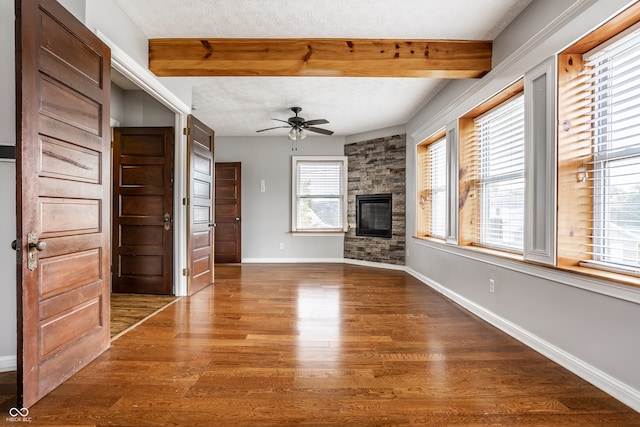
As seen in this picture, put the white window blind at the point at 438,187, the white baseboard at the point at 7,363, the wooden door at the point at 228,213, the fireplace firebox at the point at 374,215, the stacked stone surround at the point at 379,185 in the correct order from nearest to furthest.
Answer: the white baseboard at the point at 7,363 < the white window blind at the point at 438,187 < the stacked stone surround at the point at 379,185 < the fireplace firebox at the point at 374,215 < the wooden door at the point at 228,213

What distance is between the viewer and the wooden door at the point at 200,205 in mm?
3910

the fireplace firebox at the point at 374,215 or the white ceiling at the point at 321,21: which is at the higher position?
the white ceiling at the point at 321,21

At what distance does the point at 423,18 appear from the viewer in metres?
2.66

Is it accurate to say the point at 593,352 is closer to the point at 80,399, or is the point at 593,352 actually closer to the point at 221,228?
the point at 80,399

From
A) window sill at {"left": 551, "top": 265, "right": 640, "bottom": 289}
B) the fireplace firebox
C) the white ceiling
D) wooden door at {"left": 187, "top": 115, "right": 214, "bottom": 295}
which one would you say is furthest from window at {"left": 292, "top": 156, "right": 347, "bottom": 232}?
window sill at {"left": 551, "top": 265, "right": 640, "bottom": 289}

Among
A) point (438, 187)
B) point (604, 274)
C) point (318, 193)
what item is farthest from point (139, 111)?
point (604, 274)

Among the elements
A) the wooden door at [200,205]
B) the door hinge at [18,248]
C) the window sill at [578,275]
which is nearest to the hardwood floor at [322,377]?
the window sill at [578,275]

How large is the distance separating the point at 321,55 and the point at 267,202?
398 cm

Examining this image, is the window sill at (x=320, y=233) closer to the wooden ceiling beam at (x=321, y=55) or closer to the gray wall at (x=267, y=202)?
the gray wall at (x=267, y=202)

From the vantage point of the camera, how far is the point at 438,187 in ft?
15.6

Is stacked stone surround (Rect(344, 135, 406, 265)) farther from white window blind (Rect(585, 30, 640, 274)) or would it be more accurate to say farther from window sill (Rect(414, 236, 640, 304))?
white window blind (Rect(585, 30, 640, 274))

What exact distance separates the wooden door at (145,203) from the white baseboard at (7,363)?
71.5 inches

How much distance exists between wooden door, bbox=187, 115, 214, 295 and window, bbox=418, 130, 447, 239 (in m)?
3.11

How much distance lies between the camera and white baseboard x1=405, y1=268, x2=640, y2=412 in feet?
5.72
